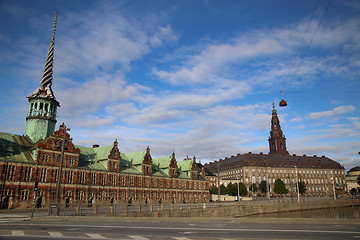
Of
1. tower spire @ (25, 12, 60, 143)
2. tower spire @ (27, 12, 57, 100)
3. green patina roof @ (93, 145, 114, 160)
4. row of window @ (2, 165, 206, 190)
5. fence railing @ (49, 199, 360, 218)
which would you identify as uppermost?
tower spire @ (27, 12, 57, 100)

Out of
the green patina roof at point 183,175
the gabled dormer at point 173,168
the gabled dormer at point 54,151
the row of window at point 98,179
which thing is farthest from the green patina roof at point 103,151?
the green patina roof at point 183,175

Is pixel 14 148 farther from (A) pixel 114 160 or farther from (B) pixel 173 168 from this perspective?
(B) pixel 173 168

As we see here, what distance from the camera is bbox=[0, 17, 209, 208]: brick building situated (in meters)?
51.1

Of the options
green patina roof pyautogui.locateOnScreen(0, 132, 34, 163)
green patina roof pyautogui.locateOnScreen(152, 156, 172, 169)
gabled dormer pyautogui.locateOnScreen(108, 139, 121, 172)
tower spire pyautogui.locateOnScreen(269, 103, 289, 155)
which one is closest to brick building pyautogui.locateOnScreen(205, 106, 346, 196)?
tower spire pyautogui.locateOnScreen(269, 103, 289, 155)

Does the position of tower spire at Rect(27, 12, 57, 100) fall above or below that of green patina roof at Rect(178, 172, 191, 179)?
above

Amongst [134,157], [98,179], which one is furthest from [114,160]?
[134,157]

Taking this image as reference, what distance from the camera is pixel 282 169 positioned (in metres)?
157

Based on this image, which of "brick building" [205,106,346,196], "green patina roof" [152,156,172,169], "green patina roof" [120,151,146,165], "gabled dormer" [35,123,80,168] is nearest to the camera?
→ "gabled dormer" [35,123,80,168]

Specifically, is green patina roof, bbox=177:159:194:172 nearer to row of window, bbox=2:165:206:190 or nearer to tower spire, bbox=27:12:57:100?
row of window, bbox=2:165:206:190

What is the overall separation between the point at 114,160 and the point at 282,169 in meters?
116

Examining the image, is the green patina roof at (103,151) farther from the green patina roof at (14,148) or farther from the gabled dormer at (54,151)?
the green patina roof at (14,148)

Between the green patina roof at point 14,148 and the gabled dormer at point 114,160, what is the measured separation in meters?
18.8

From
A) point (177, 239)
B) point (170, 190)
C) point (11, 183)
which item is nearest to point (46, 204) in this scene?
point (11, 183)

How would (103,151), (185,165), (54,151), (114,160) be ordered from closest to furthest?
1. (54,151)
2. (114,160)
3. (103,151)
4. (185,165)
